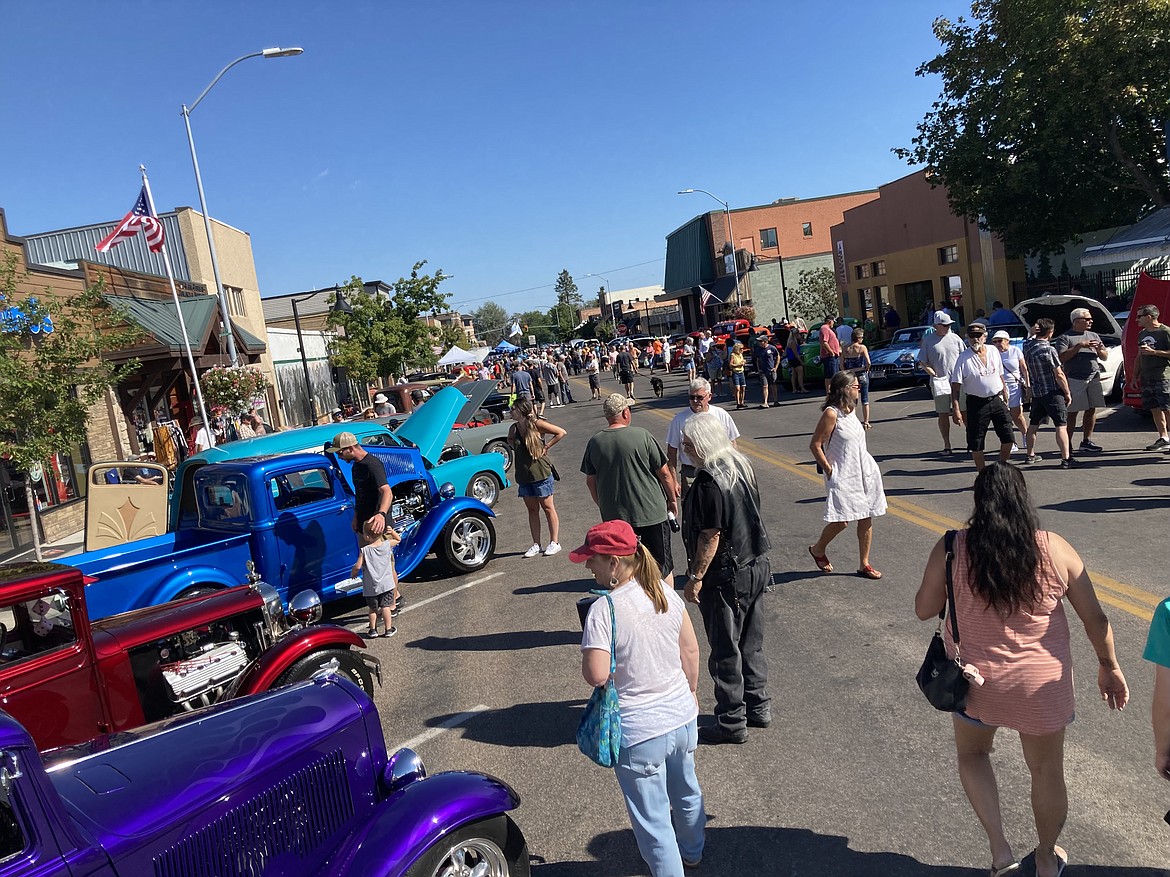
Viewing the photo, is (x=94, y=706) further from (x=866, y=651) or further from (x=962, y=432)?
(x=962, y=432)

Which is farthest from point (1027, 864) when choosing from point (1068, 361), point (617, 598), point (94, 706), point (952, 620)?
point (1068, 361)

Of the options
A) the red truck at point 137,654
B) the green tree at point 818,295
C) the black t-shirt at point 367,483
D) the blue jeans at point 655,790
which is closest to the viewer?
the blue jeans at point 655,790

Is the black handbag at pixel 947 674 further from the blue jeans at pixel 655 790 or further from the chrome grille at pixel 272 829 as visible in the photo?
the chrome grille at pixel 272 829

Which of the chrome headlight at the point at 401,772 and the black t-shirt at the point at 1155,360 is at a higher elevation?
the black t-shirt at the point at 1155,360

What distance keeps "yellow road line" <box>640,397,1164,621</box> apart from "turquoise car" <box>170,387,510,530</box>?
425 cm

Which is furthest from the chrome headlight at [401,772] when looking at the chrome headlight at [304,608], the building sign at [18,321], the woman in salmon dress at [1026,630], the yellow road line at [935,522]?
the building sign at [18,321]

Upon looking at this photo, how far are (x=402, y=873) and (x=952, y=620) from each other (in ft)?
7.25

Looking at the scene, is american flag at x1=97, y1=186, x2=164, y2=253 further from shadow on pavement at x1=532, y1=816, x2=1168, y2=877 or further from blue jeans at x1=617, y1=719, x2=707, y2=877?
blue jeans at x1=617, y1=719, x2=707, y2=877

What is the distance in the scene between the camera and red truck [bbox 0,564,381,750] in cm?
449

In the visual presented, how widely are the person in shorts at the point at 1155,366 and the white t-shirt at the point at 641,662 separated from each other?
28.9 ft

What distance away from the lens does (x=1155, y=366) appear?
10.1 metres

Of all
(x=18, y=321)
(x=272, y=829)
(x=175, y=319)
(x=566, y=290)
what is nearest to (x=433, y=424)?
(x=18, y=321)

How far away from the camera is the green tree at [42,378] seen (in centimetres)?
1034

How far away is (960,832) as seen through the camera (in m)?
3.70
